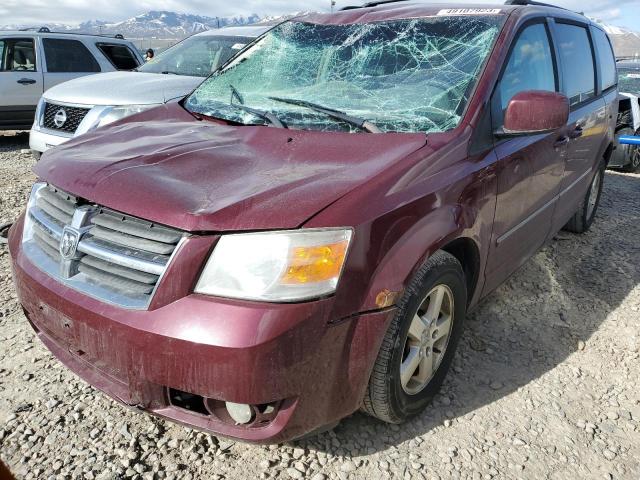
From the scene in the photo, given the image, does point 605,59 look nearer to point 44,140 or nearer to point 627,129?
point 627,129

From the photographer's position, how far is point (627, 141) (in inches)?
219

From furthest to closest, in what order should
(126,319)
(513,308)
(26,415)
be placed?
(513,308), (26,415), (126,319)

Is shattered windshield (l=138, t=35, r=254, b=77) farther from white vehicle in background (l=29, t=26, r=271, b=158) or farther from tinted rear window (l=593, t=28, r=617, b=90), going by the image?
tinted rear window (l=593, t=28, r=617, b=90)

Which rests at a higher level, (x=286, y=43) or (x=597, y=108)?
(x=286, y=43)

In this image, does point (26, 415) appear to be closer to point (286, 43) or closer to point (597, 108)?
point (286, 43)

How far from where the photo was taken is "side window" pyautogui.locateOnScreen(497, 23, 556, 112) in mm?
2658

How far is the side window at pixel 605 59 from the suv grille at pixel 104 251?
12.6 feet

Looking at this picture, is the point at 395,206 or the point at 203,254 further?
the point at 395,206

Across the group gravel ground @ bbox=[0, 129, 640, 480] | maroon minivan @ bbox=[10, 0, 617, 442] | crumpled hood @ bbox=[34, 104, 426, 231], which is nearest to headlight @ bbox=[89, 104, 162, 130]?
gravel ground @ bbox=[0, 129, 640, 480]

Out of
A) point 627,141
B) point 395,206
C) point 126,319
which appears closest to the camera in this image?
point 126,319

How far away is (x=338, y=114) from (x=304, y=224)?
0.95 meters

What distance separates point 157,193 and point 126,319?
0.42 m

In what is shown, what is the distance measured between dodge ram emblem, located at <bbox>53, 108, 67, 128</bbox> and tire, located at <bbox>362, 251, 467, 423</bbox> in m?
4.78

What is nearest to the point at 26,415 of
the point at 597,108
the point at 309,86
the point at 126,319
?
the point at 126,319
